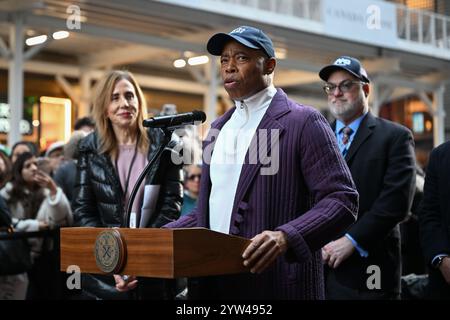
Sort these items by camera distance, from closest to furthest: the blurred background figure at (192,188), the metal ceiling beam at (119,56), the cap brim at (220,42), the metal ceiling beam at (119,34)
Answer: the cap brim at (220,42) → the blurred background figure at (192,188) → the metal ceiling beam at (119,34) → the metal ceiling beam at (119,56)

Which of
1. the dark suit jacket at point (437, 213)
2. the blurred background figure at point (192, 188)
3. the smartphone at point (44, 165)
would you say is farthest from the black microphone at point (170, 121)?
the smartphone at point (44, 165)

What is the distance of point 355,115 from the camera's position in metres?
4.86

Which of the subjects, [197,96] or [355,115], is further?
[197,96]

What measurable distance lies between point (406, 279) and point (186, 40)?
472 inches

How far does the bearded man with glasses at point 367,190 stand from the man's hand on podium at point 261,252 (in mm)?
1988

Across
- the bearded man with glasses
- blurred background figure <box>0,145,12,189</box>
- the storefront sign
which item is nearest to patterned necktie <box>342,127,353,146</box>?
the bearded man with glasses

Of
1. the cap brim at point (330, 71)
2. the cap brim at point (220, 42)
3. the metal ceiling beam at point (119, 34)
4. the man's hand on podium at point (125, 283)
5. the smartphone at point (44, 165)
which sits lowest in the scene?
the man's hand on podium at point (125, 283)

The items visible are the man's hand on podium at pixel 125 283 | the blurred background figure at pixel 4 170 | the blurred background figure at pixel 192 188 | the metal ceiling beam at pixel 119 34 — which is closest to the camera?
the man's hand on podium at pixel 125 283

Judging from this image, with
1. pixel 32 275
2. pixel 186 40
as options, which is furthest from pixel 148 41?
pixel 32 275

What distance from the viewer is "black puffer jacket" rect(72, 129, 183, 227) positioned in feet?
14.5

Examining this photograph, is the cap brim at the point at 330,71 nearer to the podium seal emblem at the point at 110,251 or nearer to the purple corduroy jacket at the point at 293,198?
the purple corduroy jacket at the point at 293,198

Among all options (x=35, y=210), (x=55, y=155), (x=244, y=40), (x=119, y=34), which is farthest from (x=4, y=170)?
(x=119, y=34)

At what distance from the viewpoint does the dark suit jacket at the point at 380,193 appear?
4.65 meters

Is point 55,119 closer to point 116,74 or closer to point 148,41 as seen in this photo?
point 148,41
